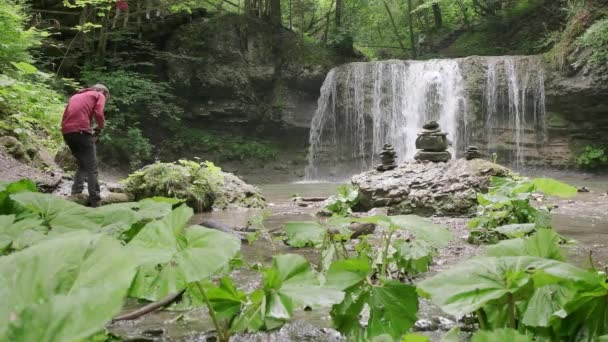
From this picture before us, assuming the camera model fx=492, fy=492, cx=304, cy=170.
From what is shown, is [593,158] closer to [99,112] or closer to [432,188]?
[432,188]

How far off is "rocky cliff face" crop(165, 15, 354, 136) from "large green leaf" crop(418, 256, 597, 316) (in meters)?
17.7

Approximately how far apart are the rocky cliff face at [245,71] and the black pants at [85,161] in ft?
38.5

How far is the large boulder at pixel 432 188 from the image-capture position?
645 centimetres

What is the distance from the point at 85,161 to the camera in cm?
652

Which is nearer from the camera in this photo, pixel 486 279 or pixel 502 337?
pixel 502 337

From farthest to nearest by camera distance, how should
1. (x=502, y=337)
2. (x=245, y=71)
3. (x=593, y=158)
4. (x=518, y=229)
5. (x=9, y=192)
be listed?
1. (x=245, y=71)
2. (x=593, y=158)
3. (x=518, y=229)
4. (x=9, y=192)
5. (x=502, y=337)

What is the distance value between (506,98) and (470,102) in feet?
3.89

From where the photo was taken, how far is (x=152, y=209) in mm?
1684

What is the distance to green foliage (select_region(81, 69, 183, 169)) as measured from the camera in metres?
14.9

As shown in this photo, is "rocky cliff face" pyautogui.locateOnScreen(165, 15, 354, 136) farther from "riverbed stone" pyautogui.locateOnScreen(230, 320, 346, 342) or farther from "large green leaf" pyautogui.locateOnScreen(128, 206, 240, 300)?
"large green leaf" pyautogui.locateOnScreen(128, 206, 240, 300)

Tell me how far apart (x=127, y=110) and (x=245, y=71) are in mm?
4615

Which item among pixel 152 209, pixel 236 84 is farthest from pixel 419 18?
pixel 152 209

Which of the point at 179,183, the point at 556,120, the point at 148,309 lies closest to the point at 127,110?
the point at 179,183

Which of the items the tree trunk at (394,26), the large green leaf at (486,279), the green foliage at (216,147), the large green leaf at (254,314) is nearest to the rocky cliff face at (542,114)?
the green foliage at (216,147)
